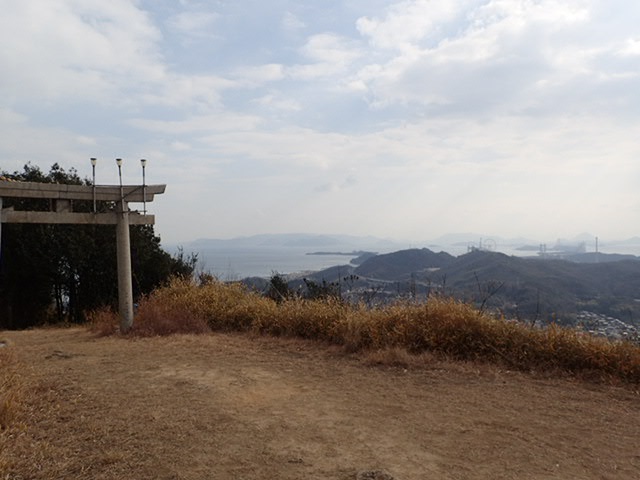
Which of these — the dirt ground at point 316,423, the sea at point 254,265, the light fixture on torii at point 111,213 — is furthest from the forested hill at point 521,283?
the light fixture on torii at point 111,213

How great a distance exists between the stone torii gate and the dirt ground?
3189mm

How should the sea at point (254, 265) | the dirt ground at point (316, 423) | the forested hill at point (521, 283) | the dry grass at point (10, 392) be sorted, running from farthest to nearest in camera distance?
the sea at point (254, 265)
the forested hill at point (521, 283)
the dry grass at point (10, 392)
the dirt ground at point (316, 423)

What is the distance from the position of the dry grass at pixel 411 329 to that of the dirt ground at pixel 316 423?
1.53 feet

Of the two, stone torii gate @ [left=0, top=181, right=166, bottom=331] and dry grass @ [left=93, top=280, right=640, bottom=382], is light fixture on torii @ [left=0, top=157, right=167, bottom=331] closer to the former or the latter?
stone torii gate @ [left=0, top=181, right=166, bottom=331]

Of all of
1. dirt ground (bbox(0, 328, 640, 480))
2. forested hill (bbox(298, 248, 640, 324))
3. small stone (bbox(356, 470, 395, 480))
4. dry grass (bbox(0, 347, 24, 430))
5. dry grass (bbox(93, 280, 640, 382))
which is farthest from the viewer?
forested hill (bbox(298, 248, 640, 324))

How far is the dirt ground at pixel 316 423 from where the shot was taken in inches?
128

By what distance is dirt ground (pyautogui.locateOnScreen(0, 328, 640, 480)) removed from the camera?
326 cm

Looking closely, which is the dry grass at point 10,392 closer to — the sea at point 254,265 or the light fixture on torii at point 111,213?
the light fixture on torii at point 111,213

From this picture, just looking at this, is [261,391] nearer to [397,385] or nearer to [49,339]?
[397,385]

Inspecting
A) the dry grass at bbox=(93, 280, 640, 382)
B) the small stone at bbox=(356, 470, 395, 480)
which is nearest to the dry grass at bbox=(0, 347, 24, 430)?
the small stone at bbox=(356, 470, 395, 480)

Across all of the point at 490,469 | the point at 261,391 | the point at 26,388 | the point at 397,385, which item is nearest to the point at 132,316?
the point at 26,388

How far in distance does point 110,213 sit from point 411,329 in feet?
21.0

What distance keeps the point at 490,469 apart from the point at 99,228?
50.7ft

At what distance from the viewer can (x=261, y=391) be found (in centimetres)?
514
